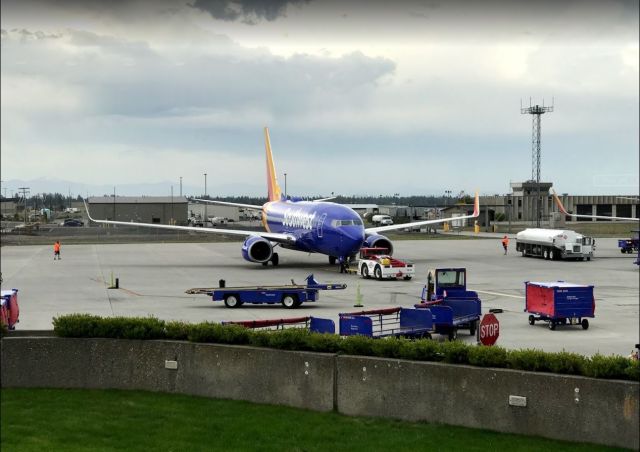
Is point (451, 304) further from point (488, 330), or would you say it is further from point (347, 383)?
point (347, 383)

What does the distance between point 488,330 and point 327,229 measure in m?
35.2

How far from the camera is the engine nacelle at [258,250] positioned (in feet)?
230

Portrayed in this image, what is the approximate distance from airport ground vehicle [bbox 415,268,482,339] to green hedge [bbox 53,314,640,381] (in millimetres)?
9131

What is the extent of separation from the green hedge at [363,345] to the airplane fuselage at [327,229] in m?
37.7

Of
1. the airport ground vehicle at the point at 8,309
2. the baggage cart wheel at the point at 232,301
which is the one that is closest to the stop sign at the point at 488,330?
the airport ground vehicle at the point at 8,309

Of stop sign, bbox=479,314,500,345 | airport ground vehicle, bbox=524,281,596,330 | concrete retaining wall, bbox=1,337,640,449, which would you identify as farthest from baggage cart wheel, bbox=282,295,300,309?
concrete retaining wall, bbox=1,337,640,449

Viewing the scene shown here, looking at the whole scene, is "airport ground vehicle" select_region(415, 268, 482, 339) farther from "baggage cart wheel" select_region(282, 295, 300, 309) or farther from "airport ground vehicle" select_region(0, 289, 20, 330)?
"airport ground vehicle" select_region(0, 289, 20, 330)

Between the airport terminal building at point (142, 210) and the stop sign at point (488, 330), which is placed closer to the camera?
the stop sign at point (488, 330)

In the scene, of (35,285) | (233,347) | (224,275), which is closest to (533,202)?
(224,275)

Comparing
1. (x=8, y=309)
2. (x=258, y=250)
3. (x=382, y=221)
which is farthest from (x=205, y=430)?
(x=382, y=221)

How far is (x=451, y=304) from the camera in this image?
34406 millimetres

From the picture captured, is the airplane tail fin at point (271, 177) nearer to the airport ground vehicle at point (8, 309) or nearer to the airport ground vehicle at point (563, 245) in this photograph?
the airport ground vehicle at point (563, 245)

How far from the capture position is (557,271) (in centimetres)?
6438

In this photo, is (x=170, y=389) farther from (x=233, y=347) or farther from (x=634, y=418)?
(x=634, y=418)
